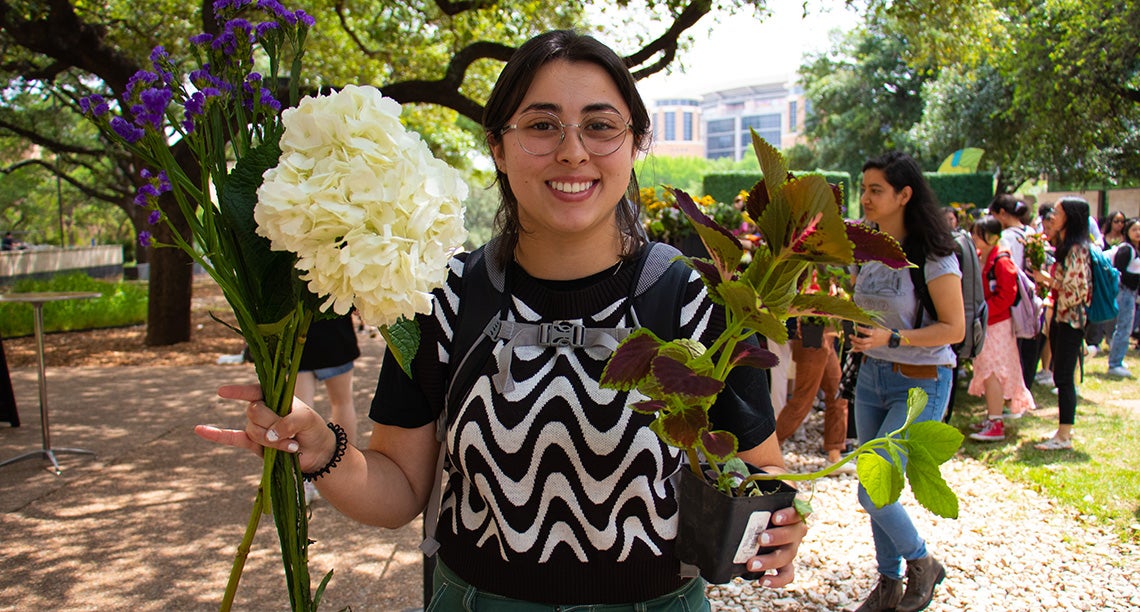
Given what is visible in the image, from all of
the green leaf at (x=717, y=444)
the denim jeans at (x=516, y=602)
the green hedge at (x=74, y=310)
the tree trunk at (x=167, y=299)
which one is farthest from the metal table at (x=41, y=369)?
the green hedge at (x=74, y=310)

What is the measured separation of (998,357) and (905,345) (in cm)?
410

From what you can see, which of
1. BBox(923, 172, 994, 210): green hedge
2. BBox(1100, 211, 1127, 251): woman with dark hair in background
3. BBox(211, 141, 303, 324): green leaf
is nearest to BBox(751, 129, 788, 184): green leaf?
BBox(211, 141, 303, 324): green leaf

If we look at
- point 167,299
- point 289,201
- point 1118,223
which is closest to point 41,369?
point 289,201

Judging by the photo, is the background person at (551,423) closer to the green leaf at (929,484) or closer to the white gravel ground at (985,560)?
the green leaf at (929,484)

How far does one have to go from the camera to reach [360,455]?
156 cm

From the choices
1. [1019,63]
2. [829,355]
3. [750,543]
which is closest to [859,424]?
[829,355]

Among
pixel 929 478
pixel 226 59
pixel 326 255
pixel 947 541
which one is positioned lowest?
pixel 947 541

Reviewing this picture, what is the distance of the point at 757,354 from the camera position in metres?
1.17

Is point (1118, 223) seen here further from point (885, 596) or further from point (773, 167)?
point (773, 167)

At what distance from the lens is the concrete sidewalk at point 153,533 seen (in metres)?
4.08

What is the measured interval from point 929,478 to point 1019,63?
19.1 metres

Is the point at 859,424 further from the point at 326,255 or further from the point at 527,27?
the point at 527,27

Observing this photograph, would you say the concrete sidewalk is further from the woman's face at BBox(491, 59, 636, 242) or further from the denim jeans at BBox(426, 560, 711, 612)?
the woman's face at BBox(491, 59, 636, 242)

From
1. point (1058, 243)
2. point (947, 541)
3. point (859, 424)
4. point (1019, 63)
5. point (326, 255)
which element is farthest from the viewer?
point (1019, 63)
